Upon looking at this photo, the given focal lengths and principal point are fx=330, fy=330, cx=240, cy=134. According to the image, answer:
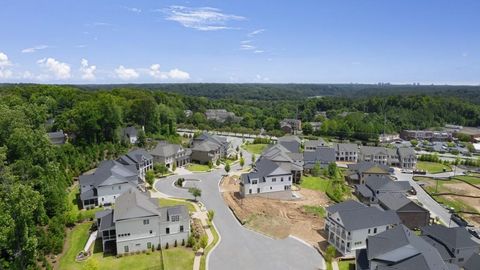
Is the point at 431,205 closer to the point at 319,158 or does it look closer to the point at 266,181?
the point at 319,158

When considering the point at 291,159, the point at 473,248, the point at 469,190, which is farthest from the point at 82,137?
the point at 469,190

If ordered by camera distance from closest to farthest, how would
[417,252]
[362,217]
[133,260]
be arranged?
[417,252] → [133,260] → [362,217]

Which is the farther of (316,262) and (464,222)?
(464,222)

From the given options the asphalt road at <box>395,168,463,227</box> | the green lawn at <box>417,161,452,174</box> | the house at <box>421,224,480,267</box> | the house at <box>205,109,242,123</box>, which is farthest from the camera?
the house at <box>205,109,242,123</box>

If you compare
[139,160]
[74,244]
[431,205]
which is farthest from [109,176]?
[431,205]

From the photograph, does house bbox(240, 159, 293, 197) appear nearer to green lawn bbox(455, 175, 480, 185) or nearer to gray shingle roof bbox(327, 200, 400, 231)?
gray shingle roof bbox(327, 200, 400, 231)

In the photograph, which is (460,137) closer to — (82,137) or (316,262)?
(316,262)

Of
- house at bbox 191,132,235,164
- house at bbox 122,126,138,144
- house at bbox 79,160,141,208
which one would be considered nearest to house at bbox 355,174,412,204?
house at bbox 191,132,235,164
